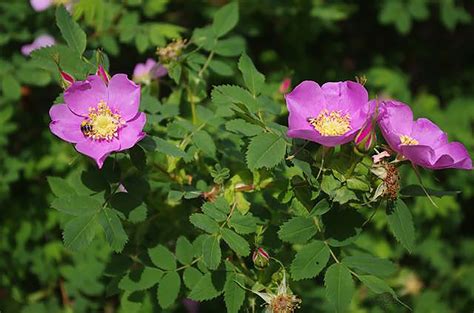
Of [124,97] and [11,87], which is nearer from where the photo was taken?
[124,97]

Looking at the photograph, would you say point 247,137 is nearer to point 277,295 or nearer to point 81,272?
point 277,295

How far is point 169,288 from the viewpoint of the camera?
6.14ft

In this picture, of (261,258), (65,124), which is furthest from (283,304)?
(65,124)

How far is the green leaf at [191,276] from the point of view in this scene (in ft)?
6.07

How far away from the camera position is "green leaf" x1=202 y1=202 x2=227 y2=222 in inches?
67.0

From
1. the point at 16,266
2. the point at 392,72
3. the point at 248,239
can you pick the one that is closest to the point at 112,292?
the point at 248,239

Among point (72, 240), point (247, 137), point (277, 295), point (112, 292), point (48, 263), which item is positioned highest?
point (247, 137)

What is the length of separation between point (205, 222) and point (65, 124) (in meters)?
0.42

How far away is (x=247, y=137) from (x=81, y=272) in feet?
3.83

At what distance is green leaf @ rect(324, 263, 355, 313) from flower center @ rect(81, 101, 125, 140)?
0.64 meters

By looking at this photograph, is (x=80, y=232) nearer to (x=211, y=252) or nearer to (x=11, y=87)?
(x=211, y=252)

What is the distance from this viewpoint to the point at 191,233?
6.56ft

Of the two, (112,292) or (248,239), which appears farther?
(112,292)

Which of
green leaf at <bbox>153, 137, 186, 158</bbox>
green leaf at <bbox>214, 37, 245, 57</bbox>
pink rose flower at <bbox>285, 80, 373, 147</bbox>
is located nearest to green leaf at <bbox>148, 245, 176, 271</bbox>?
green leaf at <bbox>153, 137, 186, 158</bbox>
